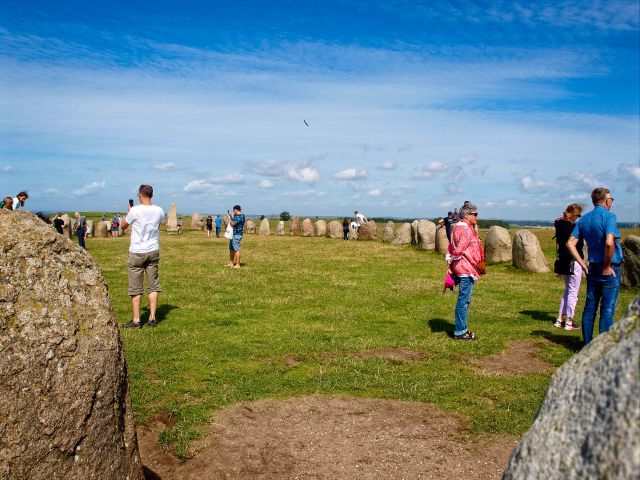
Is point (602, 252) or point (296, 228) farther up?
point (296, 228)

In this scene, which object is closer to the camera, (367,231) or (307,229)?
(367,231)

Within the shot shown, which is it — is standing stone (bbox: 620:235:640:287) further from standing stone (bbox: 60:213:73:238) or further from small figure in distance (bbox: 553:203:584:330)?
standing stone (bbox: 60:213:73:238)

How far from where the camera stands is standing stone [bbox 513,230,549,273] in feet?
69.9

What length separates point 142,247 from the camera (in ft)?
37.7

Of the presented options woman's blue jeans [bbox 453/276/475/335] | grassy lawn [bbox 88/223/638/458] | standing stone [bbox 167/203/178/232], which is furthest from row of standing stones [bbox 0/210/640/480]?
standing stone [bbox 167/203/178/232]

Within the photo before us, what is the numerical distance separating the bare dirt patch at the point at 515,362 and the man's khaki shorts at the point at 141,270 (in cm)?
692

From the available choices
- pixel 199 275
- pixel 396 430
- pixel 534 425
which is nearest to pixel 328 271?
pixel 199 275

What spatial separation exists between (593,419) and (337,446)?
4.32 meters

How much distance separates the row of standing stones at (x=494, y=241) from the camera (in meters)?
16.8

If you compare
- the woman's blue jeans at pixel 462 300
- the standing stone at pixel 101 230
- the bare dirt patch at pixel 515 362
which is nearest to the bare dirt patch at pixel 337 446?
the bare dirt patch at pixel 515 362

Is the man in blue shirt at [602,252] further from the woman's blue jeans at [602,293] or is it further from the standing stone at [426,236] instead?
the standing stone at [426,236]

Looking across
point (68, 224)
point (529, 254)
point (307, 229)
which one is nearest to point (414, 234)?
point (529, 254)

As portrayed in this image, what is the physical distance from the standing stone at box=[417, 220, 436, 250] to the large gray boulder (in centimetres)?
2822

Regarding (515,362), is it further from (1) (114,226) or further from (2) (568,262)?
(1) (114,226)
